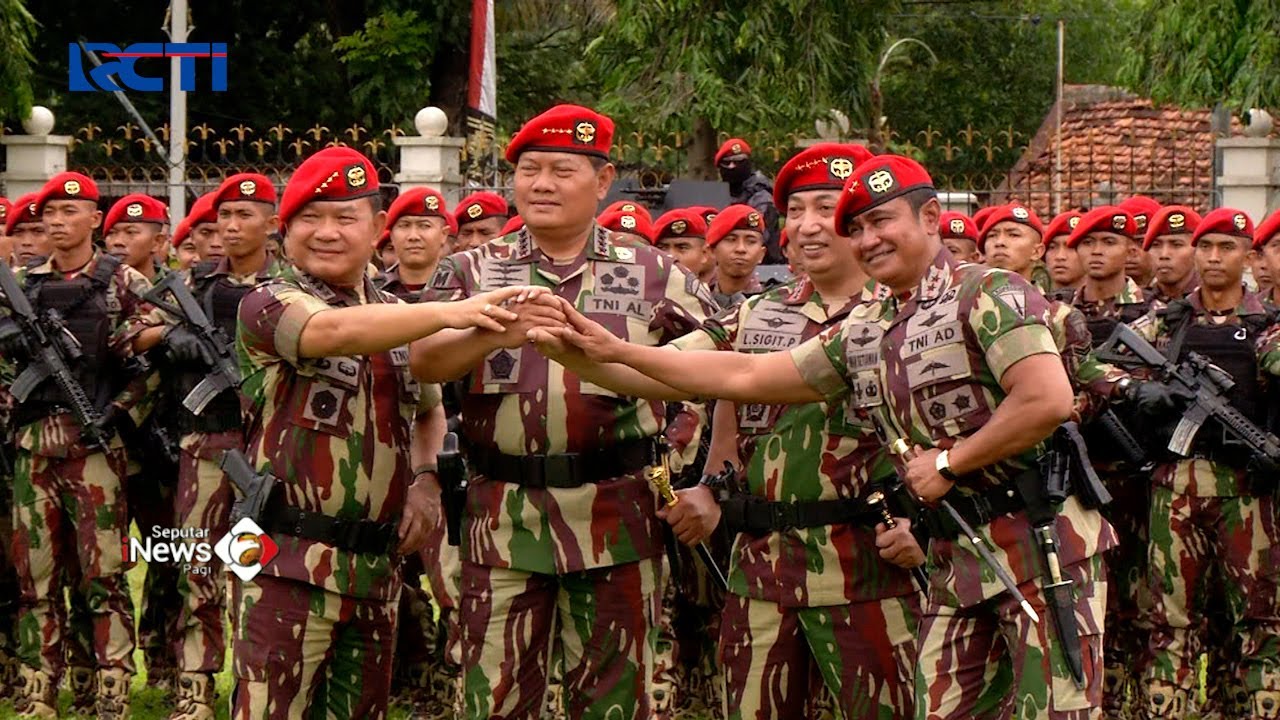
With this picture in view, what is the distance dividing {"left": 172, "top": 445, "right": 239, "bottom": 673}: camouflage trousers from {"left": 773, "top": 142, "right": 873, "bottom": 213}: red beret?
10.7 feet

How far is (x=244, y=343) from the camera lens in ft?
20.6

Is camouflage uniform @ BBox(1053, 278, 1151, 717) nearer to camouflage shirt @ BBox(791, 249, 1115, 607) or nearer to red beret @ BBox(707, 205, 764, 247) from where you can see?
red beret @ BBox(707, 205, 764, 247)

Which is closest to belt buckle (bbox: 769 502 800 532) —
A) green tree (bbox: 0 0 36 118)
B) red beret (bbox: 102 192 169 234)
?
red beret (bbox: 102 192 169 234)

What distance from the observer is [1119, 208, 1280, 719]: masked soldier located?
8828mm

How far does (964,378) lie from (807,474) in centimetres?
100

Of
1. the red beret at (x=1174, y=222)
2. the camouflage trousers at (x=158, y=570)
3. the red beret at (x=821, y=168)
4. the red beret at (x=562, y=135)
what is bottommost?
A: the camouflage trousers at (x=158, y=570)

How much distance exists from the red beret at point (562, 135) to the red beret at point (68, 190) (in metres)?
3.54

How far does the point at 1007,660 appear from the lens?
586cm

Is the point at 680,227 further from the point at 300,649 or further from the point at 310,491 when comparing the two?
the point at 300,649

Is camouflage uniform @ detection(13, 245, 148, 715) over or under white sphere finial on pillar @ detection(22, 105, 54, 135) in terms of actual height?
under

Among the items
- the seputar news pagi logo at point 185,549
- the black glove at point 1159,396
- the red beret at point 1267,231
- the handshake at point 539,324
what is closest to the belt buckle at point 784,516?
the handshake at point 539,324

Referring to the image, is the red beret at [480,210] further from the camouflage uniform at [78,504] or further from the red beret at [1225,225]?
the red beret at [1225,225]

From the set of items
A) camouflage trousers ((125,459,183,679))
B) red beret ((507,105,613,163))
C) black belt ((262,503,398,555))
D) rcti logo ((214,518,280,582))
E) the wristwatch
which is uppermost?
red beret ((507,105,613,163))

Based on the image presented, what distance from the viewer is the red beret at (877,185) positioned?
590 centimetres
